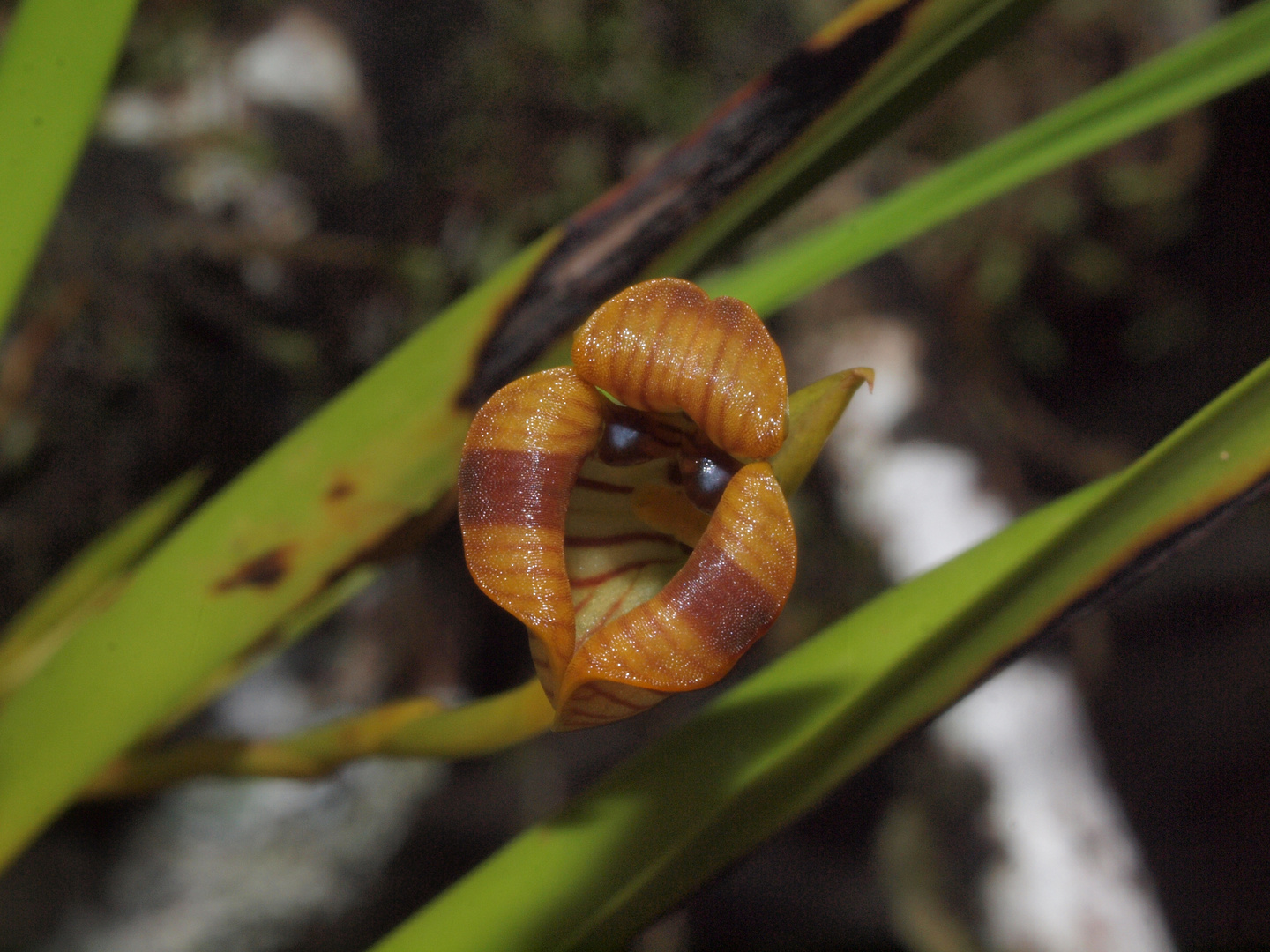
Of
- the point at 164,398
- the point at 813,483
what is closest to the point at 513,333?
the point at 164,398

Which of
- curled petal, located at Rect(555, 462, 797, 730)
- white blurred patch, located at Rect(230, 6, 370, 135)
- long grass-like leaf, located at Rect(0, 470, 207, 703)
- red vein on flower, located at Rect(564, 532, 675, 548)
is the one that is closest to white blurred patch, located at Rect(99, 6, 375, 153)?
white blurred patch, located at Rect(230, 6, 370, 135)

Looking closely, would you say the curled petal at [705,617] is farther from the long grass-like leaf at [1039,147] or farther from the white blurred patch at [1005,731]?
the white blurred patch at [1005,731]

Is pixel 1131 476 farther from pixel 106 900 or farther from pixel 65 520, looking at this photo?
pixel 106 900

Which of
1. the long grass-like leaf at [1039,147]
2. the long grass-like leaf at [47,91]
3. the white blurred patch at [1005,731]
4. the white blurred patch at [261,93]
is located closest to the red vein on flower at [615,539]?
the long grass-like leaf at [1039,147]

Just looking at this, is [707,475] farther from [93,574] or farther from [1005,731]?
[1005,731]

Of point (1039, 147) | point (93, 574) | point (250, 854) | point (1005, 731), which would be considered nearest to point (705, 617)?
point (1039, 147)

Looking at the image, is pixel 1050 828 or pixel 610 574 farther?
pixel 1050 828
